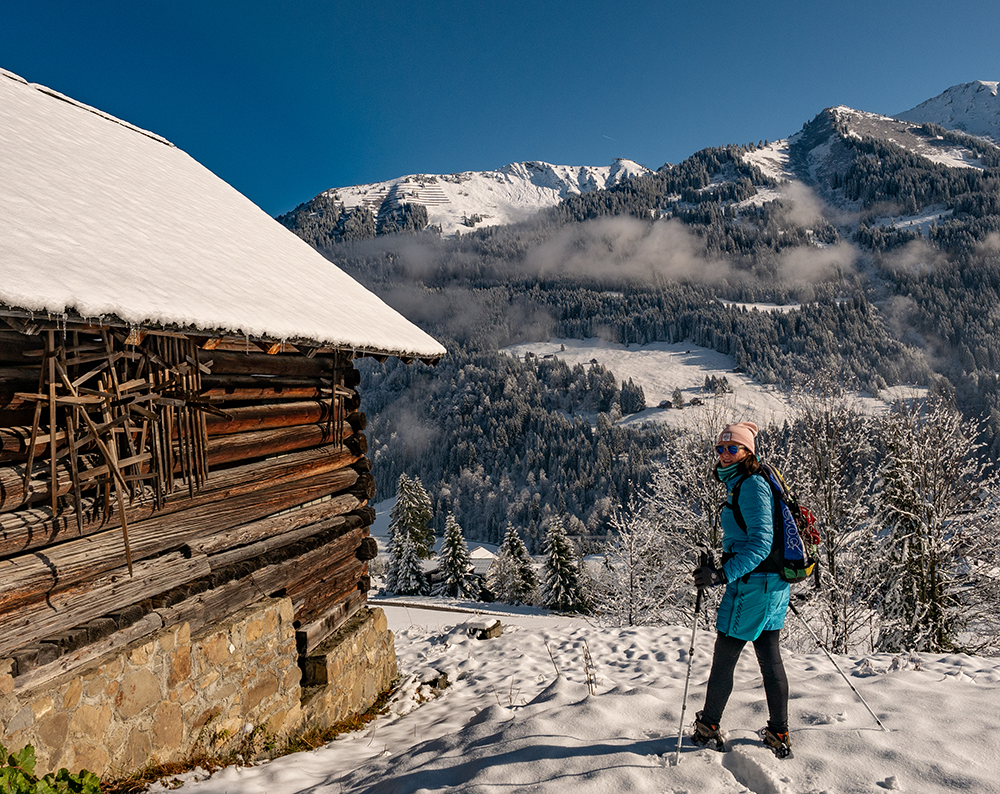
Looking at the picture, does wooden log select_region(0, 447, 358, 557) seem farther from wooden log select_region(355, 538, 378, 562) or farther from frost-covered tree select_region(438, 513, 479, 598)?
frost-covered tree select_region(438, 513, 479, 598)

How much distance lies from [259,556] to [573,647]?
672cm

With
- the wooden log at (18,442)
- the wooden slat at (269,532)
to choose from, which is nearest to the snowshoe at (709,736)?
the wooden slat at (269,532)

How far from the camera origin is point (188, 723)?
168 inches

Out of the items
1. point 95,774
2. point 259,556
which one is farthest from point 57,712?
point 259,556

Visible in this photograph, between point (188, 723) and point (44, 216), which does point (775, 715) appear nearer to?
point (188, 723)

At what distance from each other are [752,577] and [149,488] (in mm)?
4333

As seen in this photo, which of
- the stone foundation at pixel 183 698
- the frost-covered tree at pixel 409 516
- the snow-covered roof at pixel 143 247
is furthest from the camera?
the frost-covered tree at pixel 409 516

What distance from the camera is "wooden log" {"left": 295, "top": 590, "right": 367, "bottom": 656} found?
18.2ft

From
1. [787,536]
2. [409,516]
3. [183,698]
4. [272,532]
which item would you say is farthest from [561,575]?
[787,536]

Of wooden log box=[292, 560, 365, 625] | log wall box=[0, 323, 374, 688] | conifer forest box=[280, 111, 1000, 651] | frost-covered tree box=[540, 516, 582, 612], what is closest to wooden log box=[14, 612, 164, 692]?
log wall box=[0, 323, 374, 688]

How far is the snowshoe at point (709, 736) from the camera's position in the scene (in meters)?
3.53

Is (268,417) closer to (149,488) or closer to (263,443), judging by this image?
(263,443)

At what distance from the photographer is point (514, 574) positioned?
128 feet

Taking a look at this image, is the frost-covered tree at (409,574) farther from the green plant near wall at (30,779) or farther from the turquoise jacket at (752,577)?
the turquoise jacket at (752,577)
